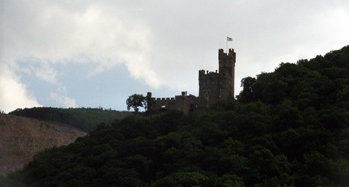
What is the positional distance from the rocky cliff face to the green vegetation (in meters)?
2.34

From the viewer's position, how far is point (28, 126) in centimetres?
8000

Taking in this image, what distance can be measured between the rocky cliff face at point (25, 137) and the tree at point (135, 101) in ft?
34.2

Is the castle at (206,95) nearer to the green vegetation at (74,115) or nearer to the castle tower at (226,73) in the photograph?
the castle tower at (226,73)

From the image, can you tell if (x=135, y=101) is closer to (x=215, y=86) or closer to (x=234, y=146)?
(x=215, y=86)

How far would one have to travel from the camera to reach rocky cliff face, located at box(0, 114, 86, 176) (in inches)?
2766

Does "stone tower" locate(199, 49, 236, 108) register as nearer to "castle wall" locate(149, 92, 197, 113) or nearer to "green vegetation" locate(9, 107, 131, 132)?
"castle wall" locate(149, 92, 197, 113)

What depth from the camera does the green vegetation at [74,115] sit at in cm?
8806

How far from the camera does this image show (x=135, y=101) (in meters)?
65.8

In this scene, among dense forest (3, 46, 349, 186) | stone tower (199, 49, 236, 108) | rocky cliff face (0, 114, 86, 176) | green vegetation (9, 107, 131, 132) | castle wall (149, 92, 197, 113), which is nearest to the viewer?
dense forest (3, 46, 349, 186)

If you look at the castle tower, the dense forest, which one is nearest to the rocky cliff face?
the dense forest

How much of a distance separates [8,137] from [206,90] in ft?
72.7

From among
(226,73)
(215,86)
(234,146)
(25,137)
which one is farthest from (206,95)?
(25,137)

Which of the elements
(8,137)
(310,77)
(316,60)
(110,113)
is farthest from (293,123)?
(110,113)

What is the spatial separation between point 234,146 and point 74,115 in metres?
45.0
